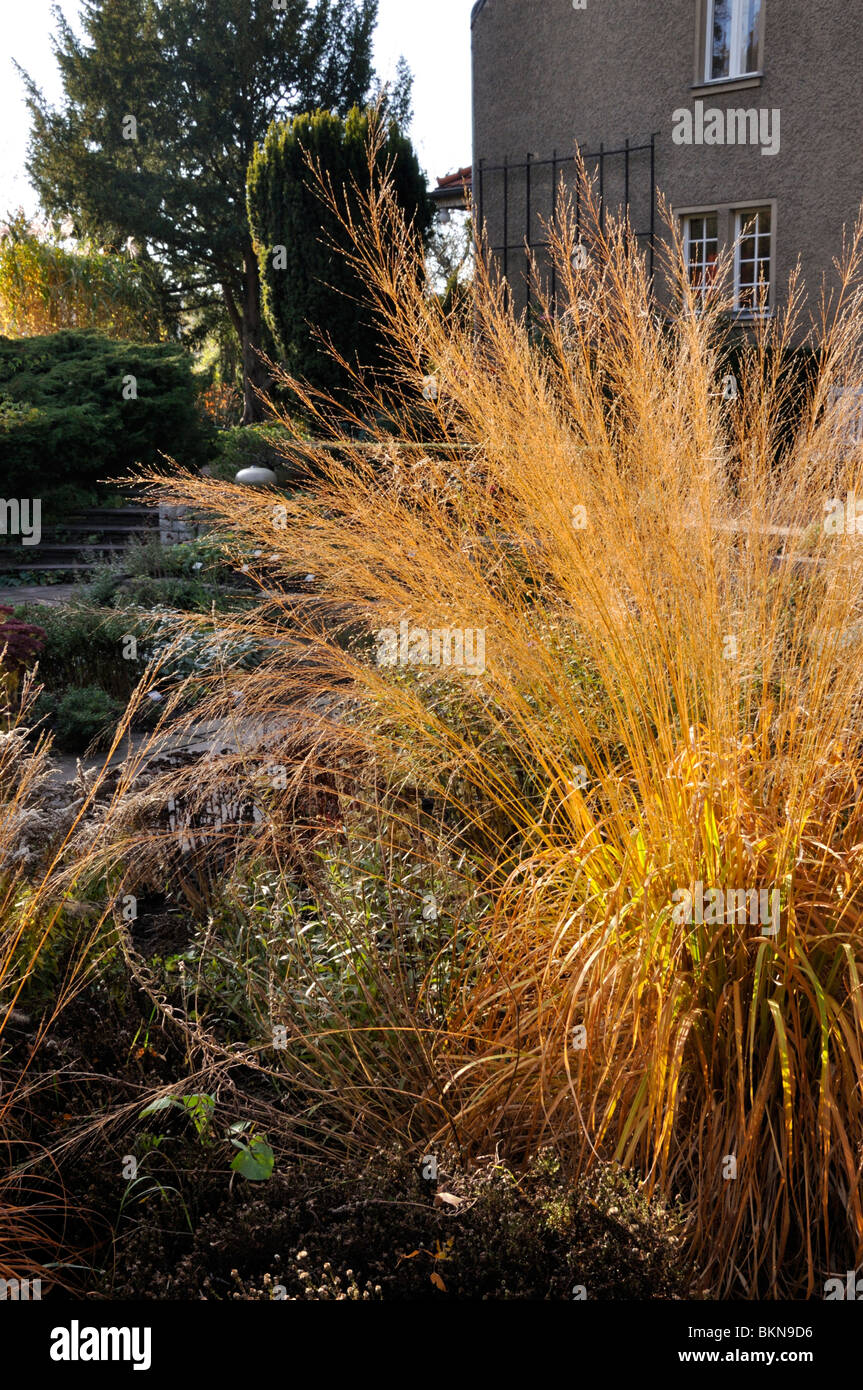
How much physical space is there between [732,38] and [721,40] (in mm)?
142

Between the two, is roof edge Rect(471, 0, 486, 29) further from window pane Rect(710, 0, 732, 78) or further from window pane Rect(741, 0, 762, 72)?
window pane Rect(741, 0, 762, 72)

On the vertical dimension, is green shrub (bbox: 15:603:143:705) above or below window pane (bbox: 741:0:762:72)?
below

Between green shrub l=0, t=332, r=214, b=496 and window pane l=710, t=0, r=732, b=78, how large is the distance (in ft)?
21.7

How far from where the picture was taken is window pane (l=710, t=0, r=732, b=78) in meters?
11.7

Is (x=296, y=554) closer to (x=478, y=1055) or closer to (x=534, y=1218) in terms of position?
(x=478, y=1055)

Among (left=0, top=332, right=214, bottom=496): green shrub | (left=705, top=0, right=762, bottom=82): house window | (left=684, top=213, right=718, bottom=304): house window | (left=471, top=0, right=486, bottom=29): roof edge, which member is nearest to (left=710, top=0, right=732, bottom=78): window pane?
(left=705, top=0, right=762, bottom=82): house window

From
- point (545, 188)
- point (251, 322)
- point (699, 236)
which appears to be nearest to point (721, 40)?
point (699, 236)

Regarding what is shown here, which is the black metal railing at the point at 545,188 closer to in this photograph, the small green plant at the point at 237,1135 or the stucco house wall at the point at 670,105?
the stucco house wall at the point at 670,105

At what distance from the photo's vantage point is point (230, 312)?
2277 centimetres

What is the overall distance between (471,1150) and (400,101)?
24289 millimetres

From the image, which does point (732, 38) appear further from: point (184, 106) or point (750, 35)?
point (184, 106)

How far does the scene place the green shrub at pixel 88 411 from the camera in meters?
9.66

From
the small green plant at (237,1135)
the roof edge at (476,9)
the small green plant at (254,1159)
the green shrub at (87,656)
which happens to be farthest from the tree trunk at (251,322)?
the small green plant at (254,1159)

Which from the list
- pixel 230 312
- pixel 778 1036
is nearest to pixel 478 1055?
pixel 778 1036
